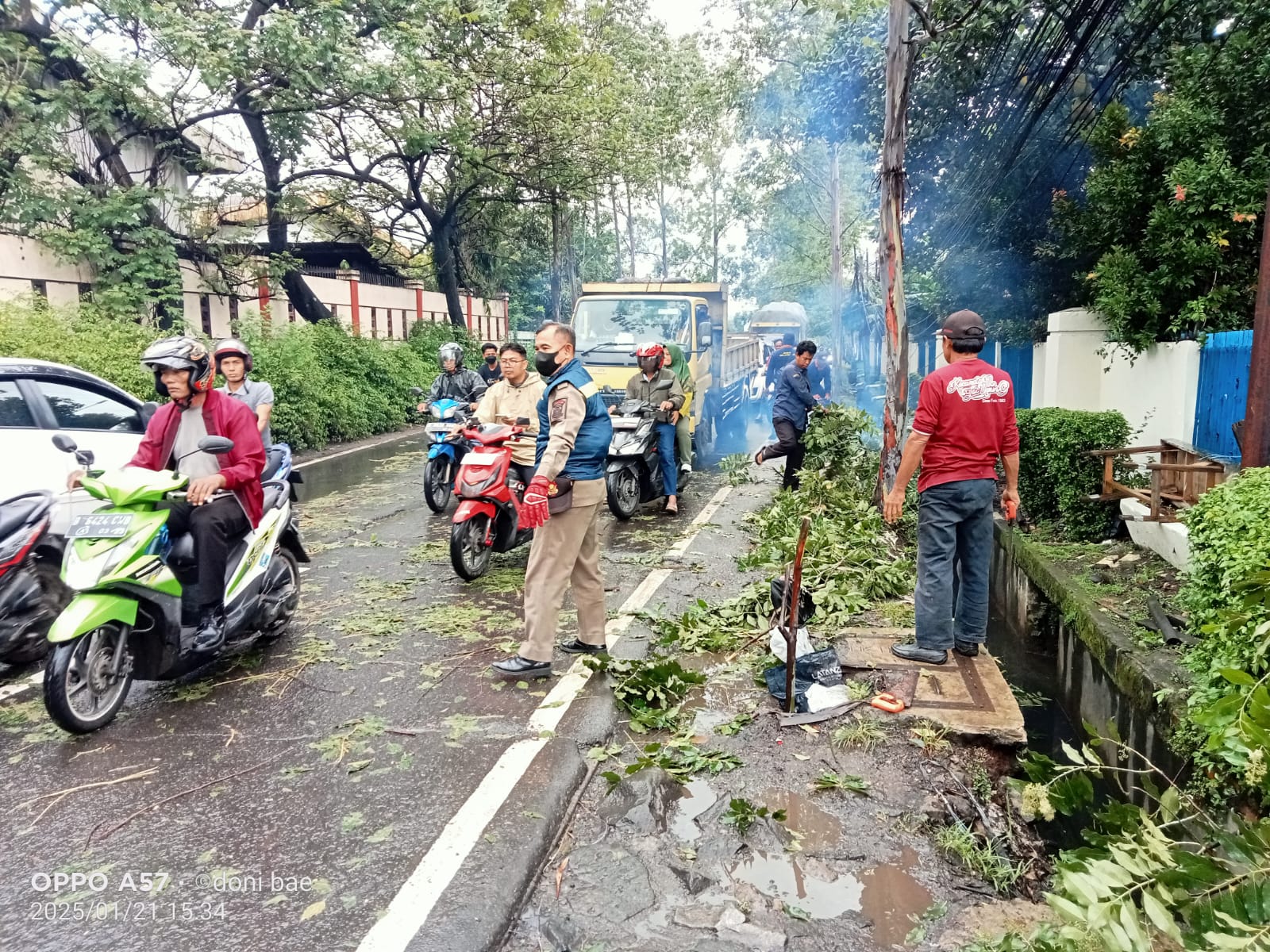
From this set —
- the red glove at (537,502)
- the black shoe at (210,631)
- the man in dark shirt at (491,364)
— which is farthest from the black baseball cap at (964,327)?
the man in dark shirt at (491,364)

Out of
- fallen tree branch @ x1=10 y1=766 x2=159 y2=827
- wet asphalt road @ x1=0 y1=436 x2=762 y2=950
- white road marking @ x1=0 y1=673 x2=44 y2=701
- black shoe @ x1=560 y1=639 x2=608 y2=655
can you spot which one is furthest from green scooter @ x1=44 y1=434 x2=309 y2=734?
black shoe @ x1=560 y1=639 x2=608 y2=655

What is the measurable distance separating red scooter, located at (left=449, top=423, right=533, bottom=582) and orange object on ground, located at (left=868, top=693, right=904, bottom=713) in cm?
306

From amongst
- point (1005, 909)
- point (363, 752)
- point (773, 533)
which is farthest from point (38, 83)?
point (1005, 909)

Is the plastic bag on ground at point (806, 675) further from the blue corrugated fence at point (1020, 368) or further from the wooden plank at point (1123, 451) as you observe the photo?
the blue corrugated fence at point (1020, 368)

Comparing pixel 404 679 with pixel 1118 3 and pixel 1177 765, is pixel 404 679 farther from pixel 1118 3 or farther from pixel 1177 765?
pixel 1118 3

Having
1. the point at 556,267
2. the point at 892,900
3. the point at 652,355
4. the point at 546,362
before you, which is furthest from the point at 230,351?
the point at 556,267

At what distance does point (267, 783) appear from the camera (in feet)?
12.1

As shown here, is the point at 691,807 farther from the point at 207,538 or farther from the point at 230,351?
the point at 230,351

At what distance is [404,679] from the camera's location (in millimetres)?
4840

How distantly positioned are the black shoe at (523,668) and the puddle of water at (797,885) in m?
1.87

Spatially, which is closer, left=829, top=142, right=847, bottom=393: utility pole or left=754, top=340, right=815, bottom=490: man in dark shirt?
left=754, top=340, right=815, bottom=490: man in dark shirt

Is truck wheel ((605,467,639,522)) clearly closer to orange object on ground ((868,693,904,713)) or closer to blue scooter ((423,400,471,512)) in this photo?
blue scooter ((423,400,471,512))

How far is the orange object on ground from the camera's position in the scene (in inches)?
166

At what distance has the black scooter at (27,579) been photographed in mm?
4770
